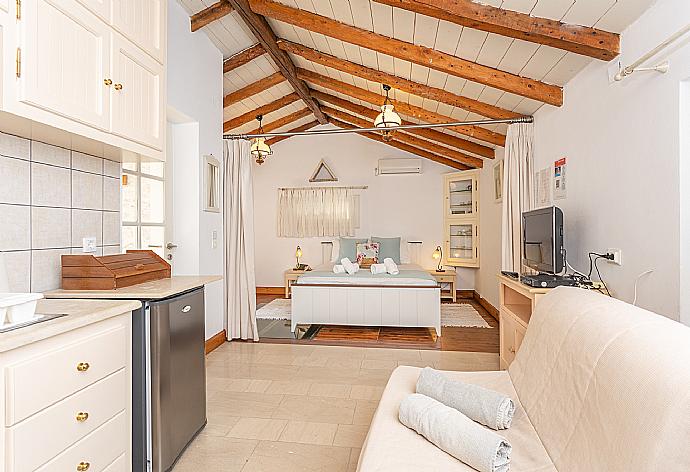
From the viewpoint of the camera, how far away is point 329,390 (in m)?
3.28

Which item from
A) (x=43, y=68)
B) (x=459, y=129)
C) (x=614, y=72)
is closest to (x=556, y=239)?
(x=614, y=72)

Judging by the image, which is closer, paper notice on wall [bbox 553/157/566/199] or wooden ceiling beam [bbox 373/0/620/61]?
wooden ceiling beam [bbox 373/0/620/61]

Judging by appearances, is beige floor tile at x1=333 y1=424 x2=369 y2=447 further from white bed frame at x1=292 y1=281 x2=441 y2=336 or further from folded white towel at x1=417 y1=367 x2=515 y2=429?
white bed frame at x1=292 y1=281 x2=441 y2=336

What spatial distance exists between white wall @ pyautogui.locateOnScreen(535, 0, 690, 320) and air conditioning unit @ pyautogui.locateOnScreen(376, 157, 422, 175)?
13.8ft

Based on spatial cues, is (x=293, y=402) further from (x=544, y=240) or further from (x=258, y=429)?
(x=544, y=240)

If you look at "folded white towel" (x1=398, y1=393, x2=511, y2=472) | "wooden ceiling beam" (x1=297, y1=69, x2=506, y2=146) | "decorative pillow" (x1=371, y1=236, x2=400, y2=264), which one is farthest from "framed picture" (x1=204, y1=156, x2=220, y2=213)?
"decorative pillow" (x1=371, y1=236, x2=400, y2=264)

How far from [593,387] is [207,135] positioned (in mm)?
3815

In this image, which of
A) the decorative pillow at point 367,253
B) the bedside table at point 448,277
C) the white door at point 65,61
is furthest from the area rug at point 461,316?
the white door at point 65,61

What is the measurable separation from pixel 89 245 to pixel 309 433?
165 centimetres

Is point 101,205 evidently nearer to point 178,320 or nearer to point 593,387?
point 178,320

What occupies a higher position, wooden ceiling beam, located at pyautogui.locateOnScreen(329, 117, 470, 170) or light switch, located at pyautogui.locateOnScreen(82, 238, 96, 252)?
wooden ceiling beam, located at pyautogui.locateOnScreen(329, 117, 470, 170)

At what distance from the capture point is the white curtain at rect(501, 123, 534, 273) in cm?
418

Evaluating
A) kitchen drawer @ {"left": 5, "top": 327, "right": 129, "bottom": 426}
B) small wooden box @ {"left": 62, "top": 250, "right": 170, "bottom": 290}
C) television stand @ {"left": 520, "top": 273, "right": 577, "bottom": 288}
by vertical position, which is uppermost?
small wooden box @ {"left": 62, "top": 250, "right": 170, "bottom": 290}

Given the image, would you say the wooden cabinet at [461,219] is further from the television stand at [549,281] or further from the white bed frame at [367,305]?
the television stand at [549,281]
